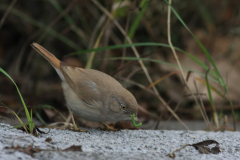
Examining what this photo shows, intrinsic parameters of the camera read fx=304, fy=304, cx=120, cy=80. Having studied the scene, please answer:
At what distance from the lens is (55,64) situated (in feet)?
12.2

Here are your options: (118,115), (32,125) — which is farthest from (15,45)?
(32,125)

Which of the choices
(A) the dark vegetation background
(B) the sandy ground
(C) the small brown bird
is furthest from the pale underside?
(A) the dark vegetation background

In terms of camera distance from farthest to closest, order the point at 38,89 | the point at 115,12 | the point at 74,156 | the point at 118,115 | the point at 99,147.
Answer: the point at 38,89, the point at 115,12, the point at 118,115, the point at 99,147, the point at 74,156

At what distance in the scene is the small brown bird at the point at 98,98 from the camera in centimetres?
319

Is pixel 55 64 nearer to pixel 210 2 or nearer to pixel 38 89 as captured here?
pixel 38 89

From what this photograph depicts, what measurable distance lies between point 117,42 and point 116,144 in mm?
3498

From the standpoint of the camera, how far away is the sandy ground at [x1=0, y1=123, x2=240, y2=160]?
1.93 metres

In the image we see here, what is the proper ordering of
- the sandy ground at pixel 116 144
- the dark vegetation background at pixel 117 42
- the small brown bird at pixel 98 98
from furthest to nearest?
the dark vegetation background at pixel 117 42 < the small brown bird at pixel 98 98 < the sandy ground at pixel 116 144

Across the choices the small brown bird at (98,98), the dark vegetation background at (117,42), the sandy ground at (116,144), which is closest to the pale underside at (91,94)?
the small brown bird at (98,98)

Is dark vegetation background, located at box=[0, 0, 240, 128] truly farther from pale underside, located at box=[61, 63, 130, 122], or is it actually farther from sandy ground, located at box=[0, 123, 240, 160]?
sandy ground, located at box=[0, 123, 240, 160]

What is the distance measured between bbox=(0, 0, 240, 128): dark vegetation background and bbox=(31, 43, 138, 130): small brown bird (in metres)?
1.86

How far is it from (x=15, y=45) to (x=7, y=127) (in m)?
4.11

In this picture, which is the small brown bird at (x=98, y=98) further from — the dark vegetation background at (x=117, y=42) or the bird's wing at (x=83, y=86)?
the dark vegetation background at (x=117, y=42)

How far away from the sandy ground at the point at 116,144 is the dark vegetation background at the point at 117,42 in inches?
85.9
